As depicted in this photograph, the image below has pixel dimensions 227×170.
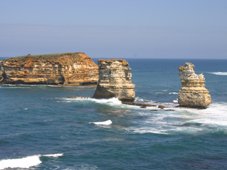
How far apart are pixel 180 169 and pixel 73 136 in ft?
54.2

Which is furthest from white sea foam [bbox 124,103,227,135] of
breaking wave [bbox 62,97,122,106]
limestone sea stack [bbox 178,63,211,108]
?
breaking wave [bbox 62,97,122,106]

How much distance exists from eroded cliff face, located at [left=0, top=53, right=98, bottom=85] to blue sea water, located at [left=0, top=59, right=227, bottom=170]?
29.3 m

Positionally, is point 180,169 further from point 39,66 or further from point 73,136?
point 39,66

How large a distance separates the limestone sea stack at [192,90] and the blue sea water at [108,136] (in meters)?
1.53

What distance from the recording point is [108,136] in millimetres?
49156

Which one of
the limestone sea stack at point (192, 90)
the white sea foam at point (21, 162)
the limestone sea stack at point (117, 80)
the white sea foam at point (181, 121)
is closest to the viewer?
the white sea foam at point (21, 162)

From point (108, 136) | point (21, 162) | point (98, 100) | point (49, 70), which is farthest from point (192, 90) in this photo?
point (49, 70)

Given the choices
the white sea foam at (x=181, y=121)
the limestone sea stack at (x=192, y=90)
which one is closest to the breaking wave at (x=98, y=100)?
the white sea foam at (x=181, y=121)

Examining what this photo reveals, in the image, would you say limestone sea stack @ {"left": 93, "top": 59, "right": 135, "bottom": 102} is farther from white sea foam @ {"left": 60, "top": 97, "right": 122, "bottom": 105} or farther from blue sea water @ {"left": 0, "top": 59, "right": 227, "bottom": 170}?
blue sea water @ {"left": 0, "top": 59, "right": 227, "bottom": 170}

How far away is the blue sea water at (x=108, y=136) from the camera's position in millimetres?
37969

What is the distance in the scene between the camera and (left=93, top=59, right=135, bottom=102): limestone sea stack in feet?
255

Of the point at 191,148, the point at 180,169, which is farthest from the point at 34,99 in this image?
the point at 180,169

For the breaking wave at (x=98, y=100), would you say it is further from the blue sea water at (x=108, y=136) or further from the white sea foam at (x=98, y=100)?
the blue sea water at (x=108, y=136)

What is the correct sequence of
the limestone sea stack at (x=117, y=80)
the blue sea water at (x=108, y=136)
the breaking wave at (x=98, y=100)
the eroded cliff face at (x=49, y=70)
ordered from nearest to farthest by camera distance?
the blue sea water at (x=108, y=136)
the breaking wave at (x=98, y=100)
the limestone sea stack at (x=117, y=80)
the eroded cliff face at (x=49, y=70)
